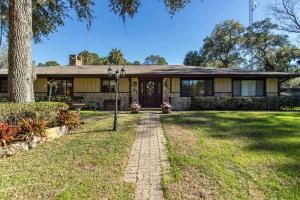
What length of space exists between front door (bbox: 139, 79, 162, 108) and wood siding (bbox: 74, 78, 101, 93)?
3.16m

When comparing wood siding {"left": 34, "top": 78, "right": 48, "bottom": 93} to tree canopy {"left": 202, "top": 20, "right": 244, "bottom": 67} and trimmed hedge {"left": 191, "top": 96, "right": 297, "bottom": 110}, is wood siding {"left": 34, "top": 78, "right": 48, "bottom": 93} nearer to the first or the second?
trimmed hedge {"left": 191, "top": 96, "right": 297, "bottom": 110}

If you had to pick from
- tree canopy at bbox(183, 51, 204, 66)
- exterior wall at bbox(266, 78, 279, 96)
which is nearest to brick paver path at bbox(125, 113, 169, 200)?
exterior wall at bbox(266, 78, 279, 96)

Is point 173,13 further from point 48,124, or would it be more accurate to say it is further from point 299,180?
point 299,180

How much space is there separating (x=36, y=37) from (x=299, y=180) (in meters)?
15.1

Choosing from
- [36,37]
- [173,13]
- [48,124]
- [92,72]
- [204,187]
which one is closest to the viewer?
[204,187]

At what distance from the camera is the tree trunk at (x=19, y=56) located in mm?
9242

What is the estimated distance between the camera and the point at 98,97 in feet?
62.0

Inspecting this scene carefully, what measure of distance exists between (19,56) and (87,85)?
9701mm

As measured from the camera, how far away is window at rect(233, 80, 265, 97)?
19.0m

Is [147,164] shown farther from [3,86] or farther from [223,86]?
[3,86]

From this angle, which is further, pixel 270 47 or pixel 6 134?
pixel 270 47

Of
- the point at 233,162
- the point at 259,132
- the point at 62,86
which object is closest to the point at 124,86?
the point at 62,86

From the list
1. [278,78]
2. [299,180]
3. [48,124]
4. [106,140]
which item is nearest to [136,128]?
[106,140]

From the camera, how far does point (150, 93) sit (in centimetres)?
1891
